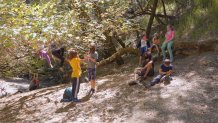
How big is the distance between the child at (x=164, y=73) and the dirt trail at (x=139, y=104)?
0.70ft

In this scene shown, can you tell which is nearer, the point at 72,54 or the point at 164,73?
the point at 72,54

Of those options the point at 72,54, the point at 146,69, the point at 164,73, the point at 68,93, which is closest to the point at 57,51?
the point at 68,93

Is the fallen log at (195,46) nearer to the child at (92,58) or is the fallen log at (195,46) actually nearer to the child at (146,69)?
the child at (146,69)

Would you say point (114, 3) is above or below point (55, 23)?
Answer: above

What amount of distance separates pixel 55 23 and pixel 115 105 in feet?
9.63

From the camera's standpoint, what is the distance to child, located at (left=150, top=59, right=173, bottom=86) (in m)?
11.2

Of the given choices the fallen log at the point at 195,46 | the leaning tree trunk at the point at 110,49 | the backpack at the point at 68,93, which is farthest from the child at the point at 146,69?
the leaning tree trunk at the point at 110,49

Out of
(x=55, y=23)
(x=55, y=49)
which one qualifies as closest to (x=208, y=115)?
(x=55, y=23)

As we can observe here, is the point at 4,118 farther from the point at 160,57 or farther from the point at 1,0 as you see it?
the point at 160,57

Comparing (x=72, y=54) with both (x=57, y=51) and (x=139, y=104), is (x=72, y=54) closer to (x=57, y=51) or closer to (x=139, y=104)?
(x=139, y=104)

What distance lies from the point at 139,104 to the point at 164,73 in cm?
222

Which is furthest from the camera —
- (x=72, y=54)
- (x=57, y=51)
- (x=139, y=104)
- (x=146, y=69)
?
(x=57, y=51)

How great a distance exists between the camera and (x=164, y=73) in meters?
11.4

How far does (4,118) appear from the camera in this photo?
10.8 m
